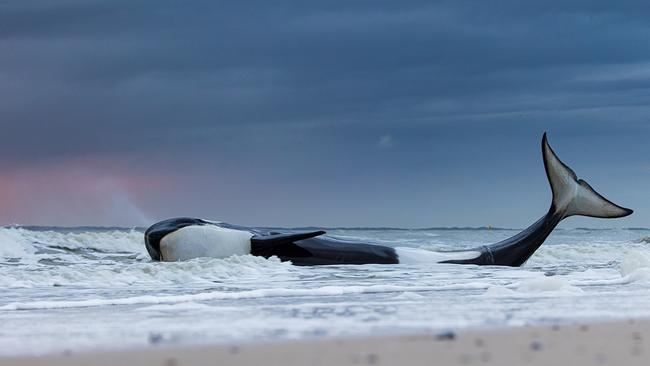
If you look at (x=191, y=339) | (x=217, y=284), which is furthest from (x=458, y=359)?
(x=217, y=284)

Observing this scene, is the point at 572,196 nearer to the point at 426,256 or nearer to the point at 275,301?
the point at 426,256

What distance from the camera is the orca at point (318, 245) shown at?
1160cm

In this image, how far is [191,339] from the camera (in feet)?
13.8

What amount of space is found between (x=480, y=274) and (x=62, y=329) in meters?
6.07

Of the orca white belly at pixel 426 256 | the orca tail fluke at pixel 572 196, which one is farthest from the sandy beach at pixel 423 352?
the orca tail fluke at pixel 572 196

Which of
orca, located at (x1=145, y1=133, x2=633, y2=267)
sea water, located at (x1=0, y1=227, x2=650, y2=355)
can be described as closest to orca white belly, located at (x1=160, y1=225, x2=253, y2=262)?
orca, located at (x1=145, y1=133, x2=633, y2=267)

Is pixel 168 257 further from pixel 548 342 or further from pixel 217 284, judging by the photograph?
pixel 548 342

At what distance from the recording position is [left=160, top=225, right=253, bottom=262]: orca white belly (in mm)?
11500

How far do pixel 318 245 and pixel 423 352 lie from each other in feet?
27.7

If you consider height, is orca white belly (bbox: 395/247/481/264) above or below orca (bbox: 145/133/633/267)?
below

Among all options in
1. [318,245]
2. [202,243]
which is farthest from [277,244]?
[202,243]

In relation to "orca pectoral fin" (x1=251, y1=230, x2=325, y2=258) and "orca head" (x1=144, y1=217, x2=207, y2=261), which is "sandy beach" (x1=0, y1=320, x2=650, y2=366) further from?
"orca head" (x1=144, y1=217, x2=207, y2=261)

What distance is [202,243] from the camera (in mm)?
11609

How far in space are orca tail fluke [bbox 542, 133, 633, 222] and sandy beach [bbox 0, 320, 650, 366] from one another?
9272mm
